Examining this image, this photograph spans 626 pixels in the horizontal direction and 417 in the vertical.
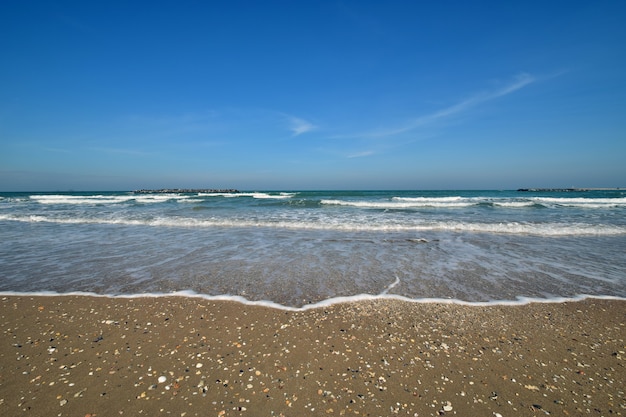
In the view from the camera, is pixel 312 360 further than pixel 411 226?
No

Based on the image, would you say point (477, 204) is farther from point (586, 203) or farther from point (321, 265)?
point (321, 265)

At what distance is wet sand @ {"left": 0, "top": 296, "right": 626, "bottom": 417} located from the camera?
7.68 feet

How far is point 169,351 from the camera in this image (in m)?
3.06

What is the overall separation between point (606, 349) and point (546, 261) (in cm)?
452

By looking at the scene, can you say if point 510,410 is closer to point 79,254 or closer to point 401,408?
point 401,408

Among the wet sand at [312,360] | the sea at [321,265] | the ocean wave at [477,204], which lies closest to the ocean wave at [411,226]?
the sea at [321,265]

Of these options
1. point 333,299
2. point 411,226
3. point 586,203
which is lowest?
point 333,299

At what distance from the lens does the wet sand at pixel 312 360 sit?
92.2 inches

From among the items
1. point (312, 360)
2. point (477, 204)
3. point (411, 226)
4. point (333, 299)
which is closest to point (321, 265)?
point (333, 299)

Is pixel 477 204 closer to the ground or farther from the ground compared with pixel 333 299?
farther from the ground

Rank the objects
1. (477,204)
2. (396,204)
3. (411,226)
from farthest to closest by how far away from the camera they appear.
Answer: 1. (396,204)
2. (477,204)
3. (411,226)

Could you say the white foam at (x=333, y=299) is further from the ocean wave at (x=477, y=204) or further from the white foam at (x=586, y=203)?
the white foam at (x=586, y=203)

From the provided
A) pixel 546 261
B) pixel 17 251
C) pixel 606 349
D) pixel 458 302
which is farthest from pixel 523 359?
pixel 17 251

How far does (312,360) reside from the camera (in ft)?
9.50
